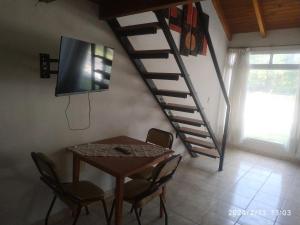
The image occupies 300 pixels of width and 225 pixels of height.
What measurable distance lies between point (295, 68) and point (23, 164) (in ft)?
15.3

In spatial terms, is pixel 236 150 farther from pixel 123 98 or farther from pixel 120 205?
pixel 120 205

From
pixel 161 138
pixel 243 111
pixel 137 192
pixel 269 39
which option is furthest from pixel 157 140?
pixel 269 39

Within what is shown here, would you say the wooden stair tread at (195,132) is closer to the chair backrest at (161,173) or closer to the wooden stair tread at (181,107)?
the wooden stair tread at (181,107)

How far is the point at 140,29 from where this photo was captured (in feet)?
7.50

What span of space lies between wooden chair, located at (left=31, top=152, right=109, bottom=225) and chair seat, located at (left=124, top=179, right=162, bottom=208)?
0.76 feet

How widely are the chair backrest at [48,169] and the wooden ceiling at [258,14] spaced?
3900 mm

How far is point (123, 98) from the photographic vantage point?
279 cm

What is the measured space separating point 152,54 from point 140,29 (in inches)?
11.5

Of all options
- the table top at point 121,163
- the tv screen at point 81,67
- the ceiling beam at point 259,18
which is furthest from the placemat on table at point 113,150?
the ceiling beam at point 259,18

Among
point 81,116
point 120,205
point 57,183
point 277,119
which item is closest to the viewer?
point 57,183

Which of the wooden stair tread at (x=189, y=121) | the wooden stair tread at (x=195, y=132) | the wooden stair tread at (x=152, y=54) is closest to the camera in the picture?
the wooden stair tread at (x=152, y=54)

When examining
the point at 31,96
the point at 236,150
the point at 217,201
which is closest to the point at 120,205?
the point at 31,96

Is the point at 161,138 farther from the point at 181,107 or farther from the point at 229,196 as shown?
the point at 229,196

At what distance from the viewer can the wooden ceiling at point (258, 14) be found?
3.94m
